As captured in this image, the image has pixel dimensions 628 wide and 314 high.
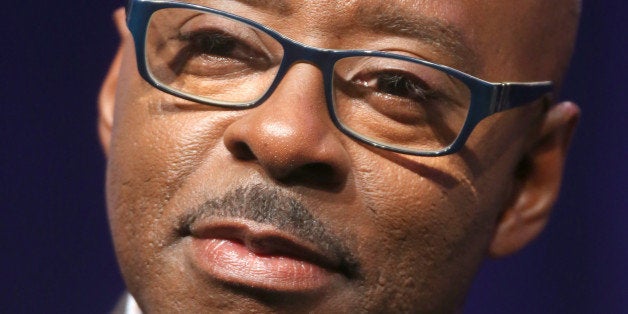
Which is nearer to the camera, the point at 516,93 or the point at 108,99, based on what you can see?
the point at 516,93

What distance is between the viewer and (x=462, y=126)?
1.12m

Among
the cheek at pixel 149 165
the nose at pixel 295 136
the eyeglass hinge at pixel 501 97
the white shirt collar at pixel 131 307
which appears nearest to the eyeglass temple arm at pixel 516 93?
the eyeglass hinge at pixel 501 97

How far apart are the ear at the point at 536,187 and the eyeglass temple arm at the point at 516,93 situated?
3.4 inches

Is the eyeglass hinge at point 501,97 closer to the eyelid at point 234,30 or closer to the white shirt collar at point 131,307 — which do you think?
the eyelid at point 234,30

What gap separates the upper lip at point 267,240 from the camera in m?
1.03

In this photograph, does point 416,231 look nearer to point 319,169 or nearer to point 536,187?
point 319,169

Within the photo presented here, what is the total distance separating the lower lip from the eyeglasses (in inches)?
6.0

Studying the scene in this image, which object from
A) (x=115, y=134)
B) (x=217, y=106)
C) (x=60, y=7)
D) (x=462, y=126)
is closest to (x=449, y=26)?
(x=462, y=126)

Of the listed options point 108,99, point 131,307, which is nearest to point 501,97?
point 108,99

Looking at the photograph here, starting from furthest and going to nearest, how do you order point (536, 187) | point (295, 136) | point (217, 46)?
point (536, 187) → point (217, 46) → point (295, 136)

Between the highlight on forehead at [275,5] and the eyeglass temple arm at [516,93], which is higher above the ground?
the highlight on forehead at [275,5]

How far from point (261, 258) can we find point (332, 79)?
20cm

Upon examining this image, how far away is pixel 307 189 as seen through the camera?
1048mm

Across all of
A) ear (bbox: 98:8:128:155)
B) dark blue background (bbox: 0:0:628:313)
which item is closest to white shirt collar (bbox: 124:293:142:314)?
dark blue background (bbox: 0:0:628:313)
